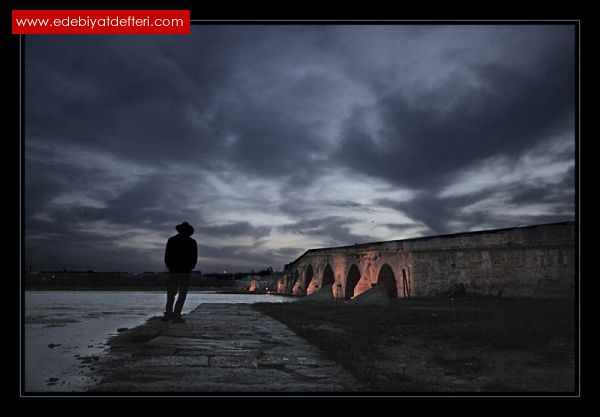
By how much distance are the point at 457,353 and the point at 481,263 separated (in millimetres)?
12944

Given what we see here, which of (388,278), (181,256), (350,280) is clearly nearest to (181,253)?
(181,256)

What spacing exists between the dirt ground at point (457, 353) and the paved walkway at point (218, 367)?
336 millimetres

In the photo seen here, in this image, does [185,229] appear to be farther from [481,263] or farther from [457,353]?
[481,263]

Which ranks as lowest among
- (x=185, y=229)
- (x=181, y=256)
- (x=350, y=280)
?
(x=350, y=280)

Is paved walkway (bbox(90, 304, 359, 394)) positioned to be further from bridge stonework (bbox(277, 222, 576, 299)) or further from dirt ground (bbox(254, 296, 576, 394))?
bridge stonework (bbox(277, 222, 576, 299))

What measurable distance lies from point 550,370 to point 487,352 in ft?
3.54

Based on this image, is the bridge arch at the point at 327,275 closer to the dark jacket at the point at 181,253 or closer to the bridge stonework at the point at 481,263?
the bridge stonework at the point at 481,263

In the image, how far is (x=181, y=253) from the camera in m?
6.54

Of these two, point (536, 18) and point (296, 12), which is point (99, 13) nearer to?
point (296, 12)

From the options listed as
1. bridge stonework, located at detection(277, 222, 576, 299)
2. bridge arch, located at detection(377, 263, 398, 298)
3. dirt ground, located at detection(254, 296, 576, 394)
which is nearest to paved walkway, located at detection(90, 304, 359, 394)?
dirt ground, located at detection(254, 296, 576, 394)

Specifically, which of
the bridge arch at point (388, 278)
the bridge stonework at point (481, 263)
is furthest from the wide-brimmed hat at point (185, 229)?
the bridge arch at point (388, 278)

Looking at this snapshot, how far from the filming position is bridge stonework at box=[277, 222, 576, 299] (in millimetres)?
14477

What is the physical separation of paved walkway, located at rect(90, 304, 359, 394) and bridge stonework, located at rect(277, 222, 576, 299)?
40.4ft
